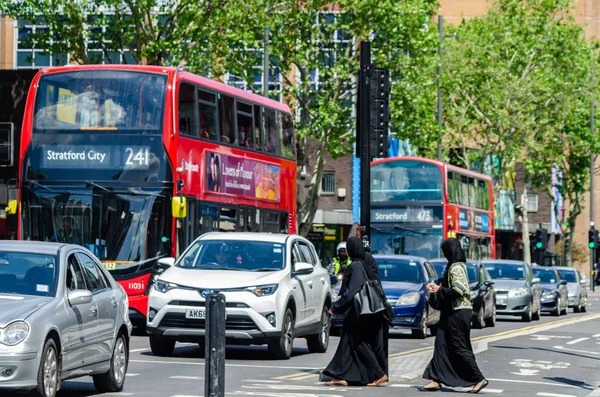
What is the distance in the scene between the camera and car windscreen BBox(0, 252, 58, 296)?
40.7ft

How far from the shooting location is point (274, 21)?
46.6 m

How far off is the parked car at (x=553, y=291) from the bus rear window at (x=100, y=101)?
64.5 feet

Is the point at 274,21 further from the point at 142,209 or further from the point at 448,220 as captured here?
the point at 142,209

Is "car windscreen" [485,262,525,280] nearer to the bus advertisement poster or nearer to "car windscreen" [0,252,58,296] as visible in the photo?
the bus advertisement poster

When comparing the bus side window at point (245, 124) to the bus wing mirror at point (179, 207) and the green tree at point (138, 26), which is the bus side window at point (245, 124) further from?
the green tree at point (138, 26)

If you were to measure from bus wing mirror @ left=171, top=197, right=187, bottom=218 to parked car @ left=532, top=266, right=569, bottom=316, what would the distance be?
1967 centimetres

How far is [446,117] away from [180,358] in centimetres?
4973

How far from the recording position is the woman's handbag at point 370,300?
15.2 m

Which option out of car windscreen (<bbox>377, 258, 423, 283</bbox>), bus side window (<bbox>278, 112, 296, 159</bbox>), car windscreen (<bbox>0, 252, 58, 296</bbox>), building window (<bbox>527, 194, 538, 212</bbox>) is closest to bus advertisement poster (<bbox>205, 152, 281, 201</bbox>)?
bus side window (<bbox>278, 112, 296, 159</bbox>)

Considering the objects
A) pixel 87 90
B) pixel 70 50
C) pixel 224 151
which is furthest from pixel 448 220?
pixel 87 90

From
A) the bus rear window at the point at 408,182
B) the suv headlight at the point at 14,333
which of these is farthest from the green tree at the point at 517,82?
the suv headlight at the point at 14,333

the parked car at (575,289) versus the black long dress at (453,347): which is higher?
the parked car at (575,289)

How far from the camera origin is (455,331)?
14766 millimetres

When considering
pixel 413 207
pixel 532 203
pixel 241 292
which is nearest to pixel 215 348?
pixel 241 292
